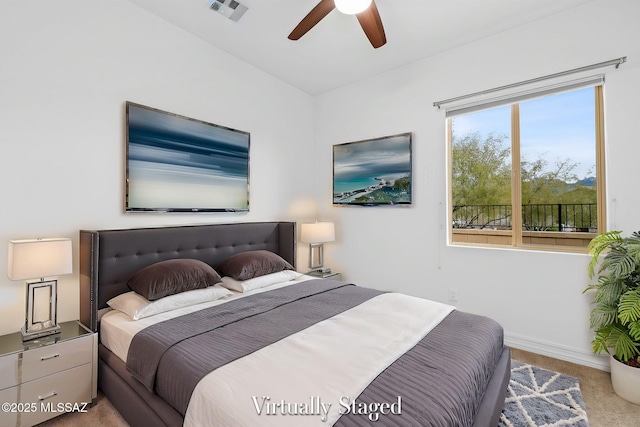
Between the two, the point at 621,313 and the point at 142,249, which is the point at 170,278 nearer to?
the point at 142,249

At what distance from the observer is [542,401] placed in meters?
1.93

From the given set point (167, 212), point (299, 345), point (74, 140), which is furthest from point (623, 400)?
point (74, 140)

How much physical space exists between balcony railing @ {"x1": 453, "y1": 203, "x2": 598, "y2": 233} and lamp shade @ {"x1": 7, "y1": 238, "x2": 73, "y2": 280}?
11.1 feet

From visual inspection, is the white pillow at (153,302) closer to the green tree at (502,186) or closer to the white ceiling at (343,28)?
the white ceiling at (343,28)

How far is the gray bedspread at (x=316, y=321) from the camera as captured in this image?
113cm

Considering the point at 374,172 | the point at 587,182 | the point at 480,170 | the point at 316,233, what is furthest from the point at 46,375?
the point at 587,182

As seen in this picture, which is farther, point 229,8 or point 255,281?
point 255,281

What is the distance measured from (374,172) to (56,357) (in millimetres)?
3240

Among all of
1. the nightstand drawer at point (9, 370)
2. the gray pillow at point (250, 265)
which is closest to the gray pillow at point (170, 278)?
the gray pillow at point (250, 265)

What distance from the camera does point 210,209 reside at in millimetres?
2980

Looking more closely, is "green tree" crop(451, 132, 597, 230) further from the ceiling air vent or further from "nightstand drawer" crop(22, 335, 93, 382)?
"nightstand drawer" crop(22, 335, 93, 382)

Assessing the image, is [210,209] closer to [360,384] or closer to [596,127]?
[360,384]

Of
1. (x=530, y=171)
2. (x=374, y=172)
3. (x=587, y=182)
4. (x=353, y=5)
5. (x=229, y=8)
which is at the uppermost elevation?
(x=229, y=8)

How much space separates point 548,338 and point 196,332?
2864 mm
